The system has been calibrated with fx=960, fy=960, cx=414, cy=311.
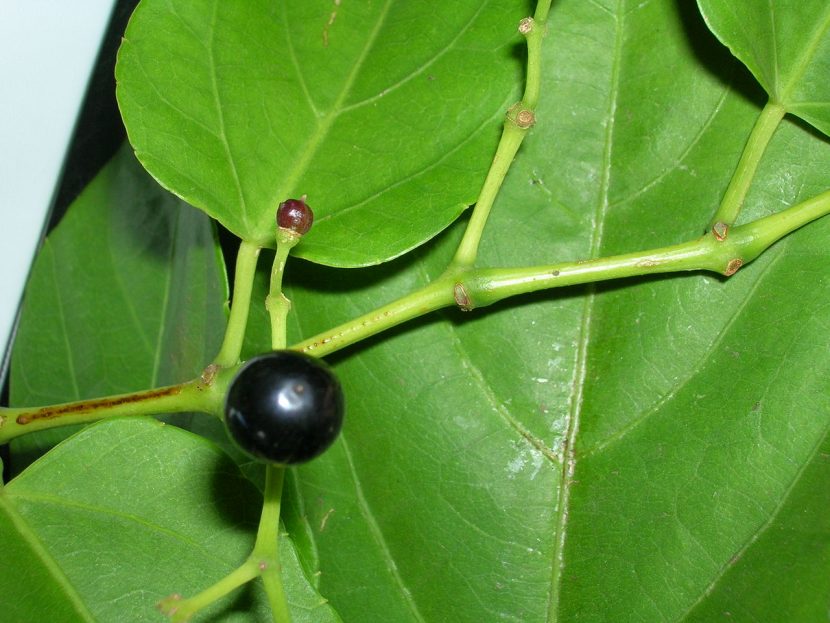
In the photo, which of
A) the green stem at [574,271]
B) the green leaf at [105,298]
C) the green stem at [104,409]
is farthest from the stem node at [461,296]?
the green leaf at [105,298]

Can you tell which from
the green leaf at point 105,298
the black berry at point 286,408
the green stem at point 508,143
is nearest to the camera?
the black berry at point 286,408

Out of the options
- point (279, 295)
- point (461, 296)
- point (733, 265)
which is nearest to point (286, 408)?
point (279, 295)

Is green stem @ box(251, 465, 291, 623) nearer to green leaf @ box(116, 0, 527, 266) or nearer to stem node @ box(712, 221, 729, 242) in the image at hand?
green leaf @ box(116, 0, 527, 266)

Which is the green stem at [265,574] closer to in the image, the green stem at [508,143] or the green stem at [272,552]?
the green stem at [272,552]

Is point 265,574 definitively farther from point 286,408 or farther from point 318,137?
point 318,137

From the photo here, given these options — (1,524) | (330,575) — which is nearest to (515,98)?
(330,575)

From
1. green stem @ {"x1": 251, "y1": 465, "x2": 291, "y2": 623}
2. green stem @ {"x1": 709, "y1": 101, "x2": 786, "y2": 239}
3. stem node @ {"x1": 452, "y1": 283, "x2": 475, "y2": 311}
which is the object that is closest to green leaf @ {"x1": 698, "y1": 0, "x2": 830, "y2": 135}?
green stem @ {"x1": 709, "y1": 101, "x2": 786, "y2": 239}
